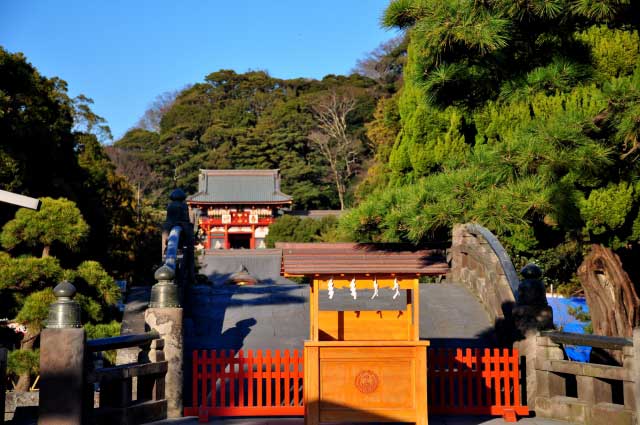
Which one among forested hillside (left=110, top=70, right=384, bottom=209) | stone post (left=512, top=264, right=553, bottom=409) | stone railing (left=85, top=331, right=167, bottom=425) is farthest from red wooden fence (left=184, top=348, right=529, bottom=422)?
forested hillside (left=110, top=70, right=384, bottom=209)

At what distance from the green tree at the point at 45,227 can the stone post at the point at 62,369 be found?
5.01m

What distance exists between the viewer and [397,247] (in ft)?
27.8

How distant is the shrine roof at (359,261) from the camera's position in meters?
7.77

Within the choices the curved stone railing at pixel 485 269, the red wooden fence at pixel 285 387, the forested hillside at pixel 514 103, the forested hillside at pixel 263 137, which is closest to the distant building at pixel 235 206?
the forested hillside at pixel 263 137

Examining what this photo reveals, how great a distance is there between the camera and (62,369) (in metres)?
7.18

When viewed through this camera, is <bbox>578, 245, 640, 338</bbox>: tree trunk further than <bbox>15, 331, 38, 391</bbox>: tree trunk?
Yes

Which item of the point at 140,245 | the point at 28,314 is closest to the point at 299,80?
the point at 140,245

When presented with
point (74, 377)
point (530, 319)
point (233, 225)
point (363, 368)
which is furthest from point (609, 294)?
point (233, 225)

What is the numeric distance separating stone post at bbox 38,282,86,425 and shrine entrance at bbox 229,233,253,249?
48333 mm

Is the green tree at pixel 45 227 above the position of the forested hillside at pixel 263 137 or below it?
below

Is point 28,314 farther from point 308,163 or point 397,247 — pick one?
point 308,163

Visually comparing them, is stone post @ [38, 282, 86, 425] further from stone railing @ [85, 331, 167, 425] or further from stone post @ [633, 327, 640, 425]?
stone post @ [633, 327, 640, 425]

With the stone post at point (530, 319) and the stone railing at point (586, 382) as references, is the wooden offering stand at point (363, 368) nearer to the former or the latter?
the stone railing at point (586, 382)

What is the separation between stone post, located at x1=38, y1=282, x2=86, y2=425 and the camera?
23.4ft
